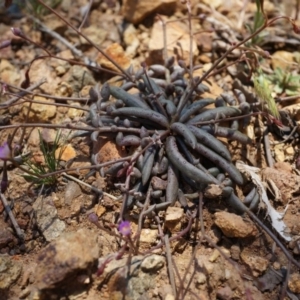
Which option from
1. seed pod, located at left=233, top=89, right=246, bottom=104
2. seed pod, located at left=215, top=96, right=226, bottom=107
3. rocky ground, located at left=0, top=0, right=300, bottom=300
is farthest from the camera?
seed pod, located at left=233, top=89, right=246, bottom=104

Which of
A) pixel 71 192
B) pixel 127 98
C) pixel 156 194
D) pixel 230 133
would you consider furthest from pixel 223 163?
pixel 71 192

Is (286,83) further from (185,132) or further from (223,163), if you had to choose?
(185,132)

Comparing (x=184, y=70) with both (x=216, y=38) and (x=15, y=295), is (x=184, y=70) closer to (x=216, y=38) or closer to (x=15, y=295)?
(x=216, y=38)

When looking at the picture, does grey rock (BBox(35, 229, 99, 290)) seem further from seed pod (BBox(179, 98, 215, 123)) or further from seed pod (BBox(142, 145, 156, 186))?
seed pod (BBox(179, 98, 215, 123))

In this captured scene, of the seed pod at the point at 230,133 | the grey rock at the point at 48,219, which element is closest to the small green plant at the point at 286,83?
the seed pod at the point at 230,133

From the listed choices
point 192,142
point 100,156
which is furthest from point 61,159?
point 192,142

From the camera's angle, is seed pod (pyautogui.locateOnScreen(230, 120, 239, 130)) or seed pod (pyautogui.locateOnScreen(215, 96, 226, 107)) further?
seed pod (pyautogui.locateOnScreen(215, 96, 226, 107))

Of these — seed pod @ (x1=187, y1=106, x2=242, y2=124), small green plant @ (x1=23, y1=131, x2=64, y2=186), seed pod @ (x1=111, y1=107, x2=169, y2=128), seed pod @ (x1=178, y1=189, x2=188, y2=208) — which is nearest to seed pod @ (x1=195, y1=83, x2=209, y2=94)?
seed pod @ (x1=187, y1=106, x2=242, y2=124)
